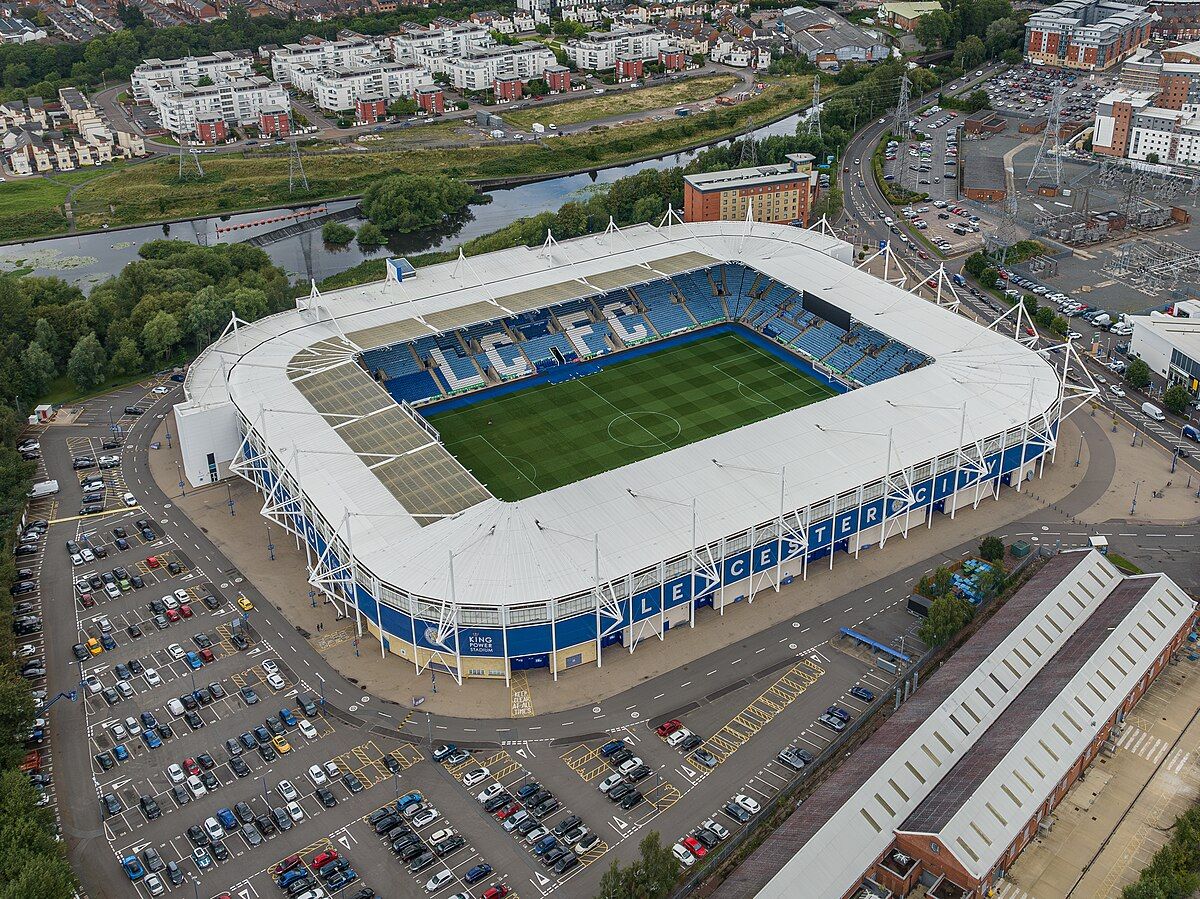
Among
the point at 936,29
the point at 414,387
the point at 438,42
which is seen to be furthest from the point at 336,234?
the point at 936,29

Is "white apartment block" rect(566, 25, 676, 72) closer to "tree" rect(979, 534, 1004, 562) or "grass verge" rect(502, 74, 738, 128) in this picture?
"grass verge" rect(502, 74, 738, 128)

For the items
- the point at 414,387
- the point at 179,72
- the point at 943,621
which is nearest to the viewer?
the point at 943,621

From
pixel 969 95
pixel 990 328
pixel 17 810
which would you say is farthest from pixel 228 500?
pixel 969 95

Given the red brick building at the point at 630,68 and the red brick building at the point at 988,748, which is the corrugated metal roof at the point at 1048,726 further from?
the red brick building at the point at 630,68

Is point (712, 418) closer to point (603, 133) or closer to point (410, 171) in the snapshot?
point (410, 171)

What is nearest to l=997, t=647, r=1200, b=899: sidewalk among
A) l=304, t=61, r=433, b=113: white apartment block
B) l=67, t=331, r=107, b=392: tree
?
Result: l=67, t=331, r=107, b=392: tree

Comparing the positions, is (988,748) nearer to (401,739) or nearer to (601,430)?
(401,739)
